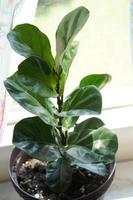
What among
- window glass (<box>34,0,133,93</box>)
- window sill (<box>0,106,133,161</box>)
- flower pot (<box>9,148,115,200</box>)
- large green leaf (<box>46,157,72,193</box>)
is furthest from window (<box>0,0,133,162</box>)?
large green leaf (<box>46,157,72,193</box>)

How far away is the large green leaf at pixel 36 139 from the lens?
28.1 inches

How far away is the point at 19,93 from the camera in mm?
693

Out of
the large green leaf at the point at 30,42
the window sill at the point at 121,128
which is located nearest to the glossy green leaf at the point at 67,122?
the large green leaf at the point at 30,42

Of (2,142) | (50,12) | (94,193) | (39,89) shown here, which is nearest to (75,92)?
(39,89)

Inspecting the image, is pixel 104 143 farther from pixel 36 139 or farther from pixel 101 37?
pixel 101 37

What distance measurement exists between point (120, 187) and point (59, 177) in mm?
319

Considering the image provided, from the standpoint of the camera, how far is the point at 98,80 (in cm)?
74

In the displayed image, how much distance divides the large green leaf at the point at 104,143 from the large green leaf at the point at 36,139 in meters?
0.07

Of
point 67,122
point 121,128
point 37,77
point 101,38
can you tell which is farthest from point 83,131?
point 101,38

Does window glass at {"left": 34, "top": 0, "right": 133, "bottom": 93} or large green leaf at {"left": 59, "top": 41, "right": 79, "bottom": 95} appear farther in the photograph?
window glass at {"left": 34, "top": 0, "right": 133, "bottom": 93}

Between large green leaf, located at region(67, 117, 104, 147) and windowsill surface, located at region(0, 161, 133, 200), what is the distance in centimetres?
28

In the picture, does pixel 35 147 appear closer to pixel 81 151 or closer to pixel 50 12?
pixel 81 151

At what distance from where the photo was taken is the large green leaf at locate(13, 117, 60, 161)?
2.35 feet

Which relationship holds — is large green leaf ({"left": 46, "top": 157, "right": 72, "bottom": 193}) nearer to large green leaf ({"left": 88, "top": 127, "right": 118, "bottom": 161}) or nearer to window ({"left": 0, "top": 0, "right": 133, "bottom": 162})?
large green leaf ({"left": 88, "top": 127, "right": 118, "bottom": 161})
